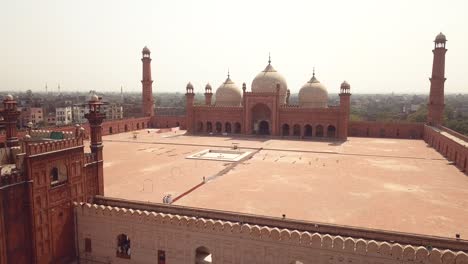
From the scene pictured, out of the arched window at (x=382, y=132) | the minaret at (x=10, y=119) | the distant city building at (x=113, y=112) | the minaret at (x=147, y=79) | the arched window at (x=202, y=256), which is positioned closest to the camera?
the arched window at (x=202, y=256)

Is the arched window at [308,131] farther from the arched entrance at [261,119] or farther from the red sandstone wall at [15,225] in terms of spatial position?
the red sandstone wall at [15,225]

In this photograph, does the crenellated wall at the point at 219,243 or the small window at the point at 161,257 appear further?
the small window at the point at 161,257

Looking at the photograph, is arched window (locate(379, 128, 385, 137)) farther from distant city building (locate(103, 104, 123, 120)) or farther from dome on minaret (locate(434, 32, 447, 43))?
distant city building (locate(103, 104, 123, 120))

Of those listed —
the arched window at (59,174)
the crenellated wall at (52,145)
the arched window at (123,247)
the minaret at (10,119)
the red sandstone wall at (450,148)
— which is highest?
the minaret at (10,119)

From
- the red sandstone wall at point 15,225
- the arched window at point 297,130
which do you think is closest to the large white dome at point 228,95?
the arched window at point 297,130

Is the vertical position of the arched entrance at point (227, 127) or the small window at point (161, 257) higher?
the arched entrance at point (227, 127)

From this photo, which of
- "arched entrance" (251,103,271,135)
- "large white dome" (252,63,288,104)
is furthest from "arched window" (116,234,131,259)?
"large white dome" (252,63,288,104)

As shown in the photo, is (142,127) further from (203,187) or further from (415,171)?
(415,171)
